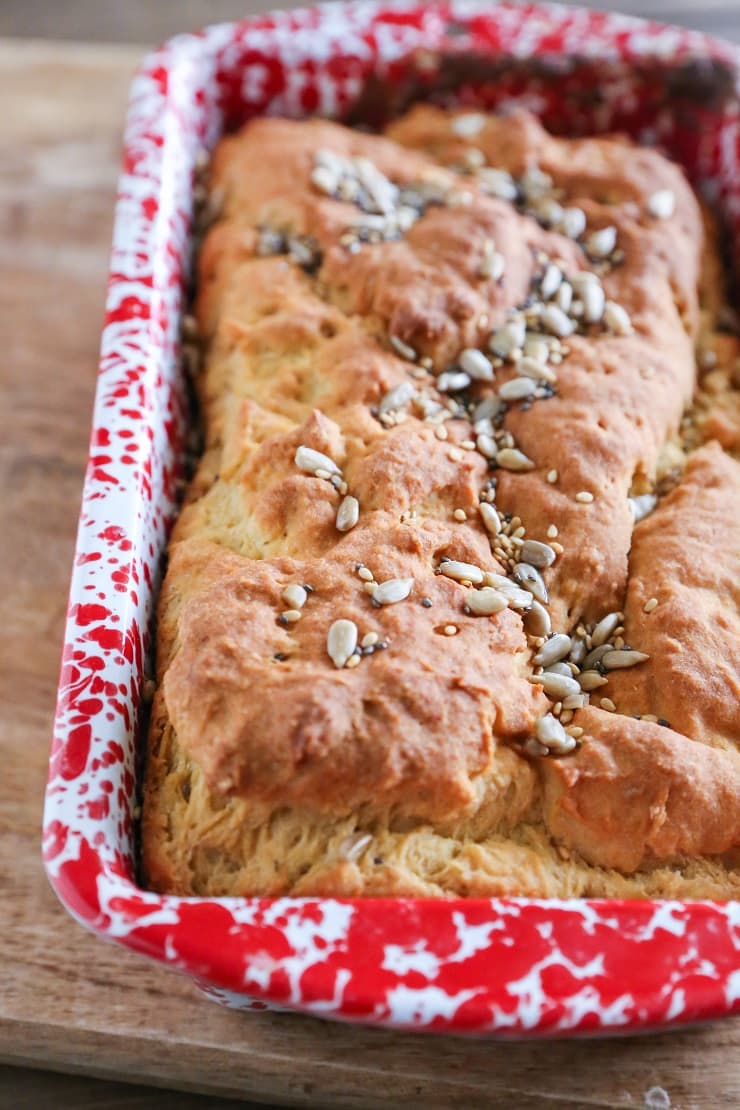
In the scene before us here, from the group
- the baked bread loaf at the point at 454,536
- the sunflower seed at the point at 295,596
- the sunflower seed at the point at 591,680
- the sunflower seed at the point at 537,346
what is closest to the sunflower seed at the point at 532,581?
the baked bread loaf at the point at 454,536

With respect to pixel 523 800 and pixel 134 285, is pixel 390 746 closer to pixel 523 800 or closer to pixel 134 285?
pixel 523 800

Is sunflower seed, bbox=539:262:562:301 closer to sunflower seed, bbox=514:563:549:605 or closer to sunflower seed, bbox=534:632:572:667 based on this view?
sunflower seed, bbox=514:563:549:605

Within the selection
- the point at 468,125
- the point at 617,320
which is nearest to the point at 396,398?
the point at 617,320

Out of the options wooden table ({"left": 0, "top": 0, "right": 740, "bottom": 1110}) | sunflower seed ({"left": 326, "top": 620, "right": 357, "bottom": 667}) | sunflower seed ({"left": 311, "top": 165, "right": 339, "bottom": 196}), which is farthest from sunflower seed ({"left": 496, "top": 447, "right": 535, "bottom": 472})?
wooden table ({"left": 0, "top": 0, "right": 740, "bottom": 1110})

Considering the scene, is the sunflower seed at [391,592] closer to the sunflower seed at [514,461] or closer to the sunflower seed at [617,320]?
the sunflower seed at [514,461]

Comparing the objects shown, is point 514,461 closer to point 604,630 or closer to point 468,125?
point 604,630

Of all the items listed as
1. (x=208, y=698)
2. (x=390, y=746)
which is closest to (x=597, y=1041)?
(x=390, y=746)
